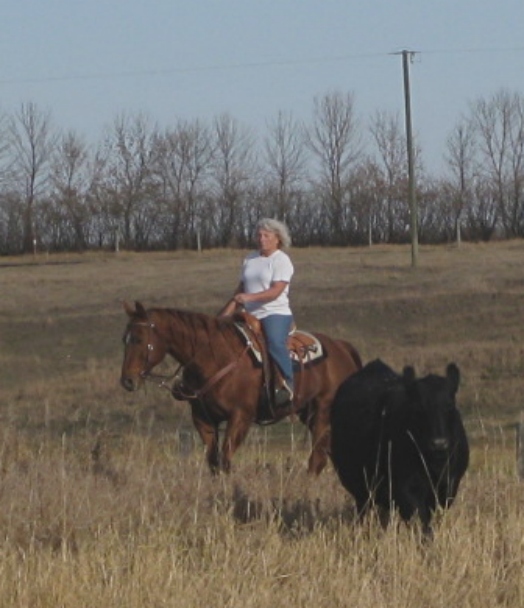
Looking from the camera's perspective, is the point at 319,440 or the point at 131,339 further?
the point at 131,339

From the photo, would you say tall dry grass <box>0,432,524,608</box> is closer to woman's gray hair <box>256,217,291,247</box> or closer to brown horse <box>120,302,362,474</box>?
brown horse <box>120,302,362,474</box>

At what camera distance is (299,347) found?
552 inches

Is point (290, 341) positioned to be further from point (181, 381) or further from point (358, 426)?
point (358, 426)

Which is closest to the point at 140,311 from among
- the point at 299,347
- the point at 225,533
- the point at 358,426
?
the point at 299,347

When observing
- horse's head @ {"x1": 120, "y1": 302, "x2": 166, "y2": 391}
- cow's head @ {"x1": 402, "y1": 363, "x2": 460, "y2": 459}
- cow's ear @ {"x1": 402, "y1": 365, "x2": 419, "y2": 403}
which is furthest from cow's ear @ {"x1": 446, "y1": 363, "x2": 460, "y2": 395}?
horse's head @ {"x1": 120, "y1": 302, "x2": 166, "y2": 391}

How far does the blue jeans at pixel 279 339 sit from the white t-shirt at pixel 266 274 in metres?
0.12

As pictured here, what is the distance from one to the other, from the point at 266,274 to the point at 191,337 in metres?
0.94

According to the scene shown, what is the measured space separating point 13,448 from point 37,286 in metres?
41.9

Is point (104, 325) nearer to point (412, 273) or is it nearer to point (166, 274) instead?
point (412, 273)

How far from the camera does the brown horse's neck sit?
523 inches

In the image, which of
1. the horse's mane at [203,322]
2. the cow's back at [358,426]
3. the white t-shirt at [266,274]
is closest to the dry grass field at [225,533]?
the cow's back at [358,426]

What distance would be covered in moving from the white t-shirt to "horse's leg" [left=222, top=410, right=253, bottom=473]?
103 cm

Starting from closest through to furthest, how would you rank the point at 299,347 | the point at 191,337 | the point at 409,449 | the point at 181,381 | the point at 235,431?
the point at 409,449 → the point at 235,431 → the point at 191,337 → the point at 181,381 → the point at 299,347

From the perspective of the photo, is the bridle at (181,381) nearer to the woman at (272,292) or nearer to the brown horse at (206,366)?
the brown horse at (206,366)
